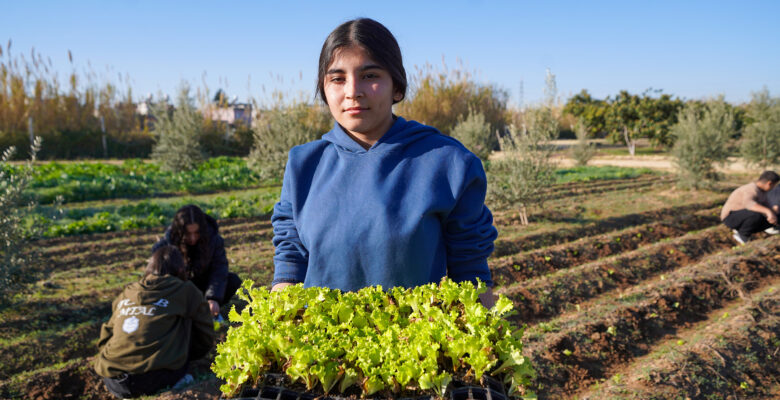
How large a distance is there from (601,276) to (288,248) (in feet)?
19.5

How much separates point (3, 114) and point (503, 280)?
22589 millimetres

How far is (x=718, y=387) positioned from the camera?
4047 millimetres

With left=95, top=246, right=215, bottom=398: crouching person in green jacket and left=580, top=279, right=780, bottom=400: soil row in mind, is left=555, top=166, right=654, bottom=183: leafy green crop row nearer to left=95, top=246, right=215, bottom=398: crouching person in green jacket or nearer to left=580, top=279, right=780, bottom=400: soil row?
left=580, top=279, right=780, bottom=400: soil row

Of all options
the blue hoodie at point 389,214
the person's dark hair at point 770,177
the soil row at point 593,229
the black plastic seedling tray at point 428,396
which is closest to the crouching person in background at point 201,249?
the blue hoodie at point 389,214

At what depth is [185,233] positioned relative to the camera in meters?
5.00

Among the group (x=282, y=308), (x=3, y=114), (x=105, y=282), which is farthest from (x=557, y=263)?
(x=3, y=114)

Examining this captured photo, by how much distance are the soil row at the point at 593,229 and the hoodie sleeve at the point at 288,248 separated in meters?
6.61

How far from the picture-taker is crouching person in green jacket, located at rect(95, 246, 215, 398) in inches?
145

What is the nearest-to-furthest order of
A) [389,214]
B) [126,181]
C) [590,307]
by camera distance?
[389,214] → [590,307] → [126,181]

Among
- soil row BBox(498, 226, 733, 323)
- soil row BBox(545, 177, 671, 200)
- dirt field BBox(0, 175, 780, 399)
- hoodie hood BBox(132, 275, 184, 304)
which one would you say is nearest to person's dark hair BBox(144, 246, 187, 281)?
hoodie hood BBox(132, 275, 184, 304)

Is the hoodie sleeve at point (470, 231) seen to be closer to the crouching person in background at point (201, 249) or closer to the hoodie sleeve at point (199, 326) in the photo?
the hoodie sleeve at point (199, 326)

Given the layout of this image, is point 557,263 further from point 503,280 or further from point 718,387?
point 718,387

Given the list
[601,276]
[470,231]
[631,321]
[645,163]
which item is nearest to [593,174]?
[645,163]

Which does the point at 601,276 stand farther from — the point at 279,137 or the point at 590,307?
the point at 279,137
